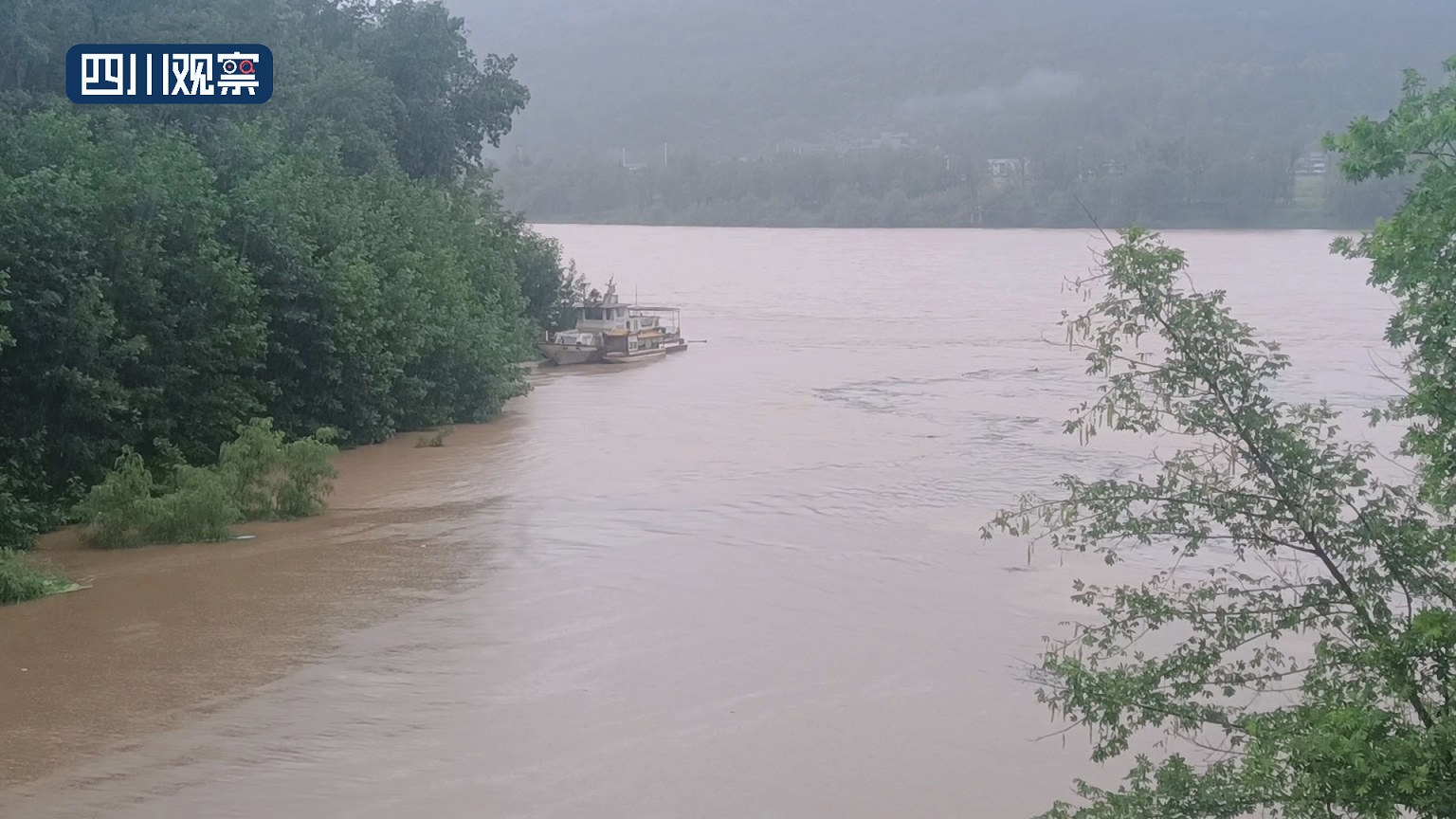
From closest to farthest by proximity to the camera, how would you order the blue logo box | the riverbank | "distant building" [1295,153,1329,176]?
1. the riverbank
2. the blue logo box
3. "distant building" [1295,153,1329,176]

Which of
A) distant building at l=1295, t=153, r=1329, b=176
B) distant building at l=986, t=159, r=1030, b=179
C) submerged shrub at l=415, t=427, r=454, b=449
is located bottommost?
submerged shrub at l=415, t=427, r=454, b=449

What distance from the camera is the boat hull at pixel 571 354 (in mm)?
47344

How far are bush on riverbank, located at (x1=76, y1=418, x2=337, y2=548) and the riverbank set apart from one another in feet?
0.89

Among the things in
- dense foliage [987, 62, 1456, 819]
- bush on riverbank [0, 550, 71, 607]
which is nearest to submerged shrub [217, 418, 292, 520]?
bush on riverbank [0, 550, 71, 607]

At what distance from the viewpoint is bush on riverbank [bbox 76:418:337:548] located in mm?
18375

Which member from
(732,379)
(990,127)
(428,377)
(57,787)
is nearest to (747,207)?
(990,127)

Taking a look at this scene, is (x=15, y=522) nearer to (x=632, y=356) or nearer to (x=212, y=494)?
(x=212, y=494)

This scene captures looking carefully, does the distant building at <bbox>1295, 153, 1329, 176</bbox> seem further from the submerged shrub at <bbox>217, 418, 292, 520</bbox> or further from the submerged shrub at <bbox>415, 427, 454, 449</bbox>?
the submerged shrub at <bbox>217, 418, 292, 520</bbox>

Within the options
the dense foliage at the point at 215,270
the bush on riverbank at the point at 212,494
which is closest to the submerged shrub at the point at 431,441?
the dense foliage at the point at 215,270

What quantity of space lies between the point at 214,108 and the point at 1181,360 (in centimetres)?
2538

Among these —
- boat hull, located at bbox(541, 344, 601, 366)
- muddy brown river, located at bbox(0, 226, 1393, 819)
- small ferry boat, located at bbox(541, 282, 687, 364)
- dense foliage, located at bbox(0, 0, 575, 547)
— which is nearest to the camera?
muddy brown river, located at bbox(0, 226, 1393, 819)

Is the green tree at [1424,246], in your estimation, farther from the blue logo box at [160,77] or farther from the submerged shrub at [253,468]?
the blue logo box at [160,77]

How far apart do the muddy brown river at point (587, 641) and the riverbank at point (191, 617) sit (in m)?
0.05

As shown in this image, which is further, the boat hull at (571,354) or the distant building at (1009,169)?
the distant building at (1009,169)
